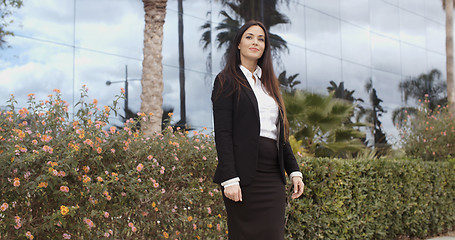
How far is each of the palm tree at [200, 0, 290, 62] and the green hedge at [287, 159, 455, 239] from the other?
20.6 ft

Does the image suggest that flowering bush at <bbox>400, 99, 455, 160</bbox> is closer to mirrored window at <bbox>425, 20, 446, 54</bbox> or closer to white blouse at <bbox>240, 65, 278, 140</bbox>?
white blouse at <bbox>240, 65, 278, 140</bbox>

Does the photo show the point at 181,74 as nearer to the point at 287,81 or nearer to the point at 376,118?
the point at 287,81

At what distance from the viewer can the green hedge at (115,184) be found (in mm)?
3195

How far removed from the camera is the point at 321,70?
50.9ft

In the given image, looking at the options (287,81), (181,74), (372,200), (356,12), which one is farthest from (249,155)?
(356,12)

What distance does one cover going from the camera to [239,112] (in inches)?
109

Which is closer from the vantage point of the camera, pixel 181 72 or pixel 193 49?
pixel 181 72

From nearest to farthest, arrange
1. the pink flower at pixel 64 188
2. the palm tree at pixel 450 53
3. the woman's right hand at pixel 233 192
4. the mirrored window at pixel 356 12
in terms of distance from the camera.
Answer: the woman's right hand at pixel 233 192 < the pink flower at pixel 64 188 < the palm tree at pixel 450 53 < the mirrored window at pixel 356 12

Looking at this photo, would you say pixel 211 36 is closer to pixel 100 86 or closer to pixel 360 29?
pixel 100 86

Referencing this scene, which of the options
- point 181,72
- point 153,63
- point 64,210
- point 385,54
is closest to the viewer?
point 64,210

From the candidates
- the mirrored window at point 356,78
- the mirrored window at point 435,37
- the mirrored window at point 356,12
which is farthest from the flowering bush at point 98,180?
the mirrored window at point 435,37

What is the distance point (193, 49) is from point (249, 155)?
940cm

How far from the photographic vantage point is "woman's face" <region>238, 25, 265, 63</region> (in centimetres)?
296

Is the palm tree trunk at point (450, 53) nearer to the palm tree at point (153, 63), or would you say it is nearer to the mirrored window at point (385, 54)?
the mirrored window at point (385, 54)
